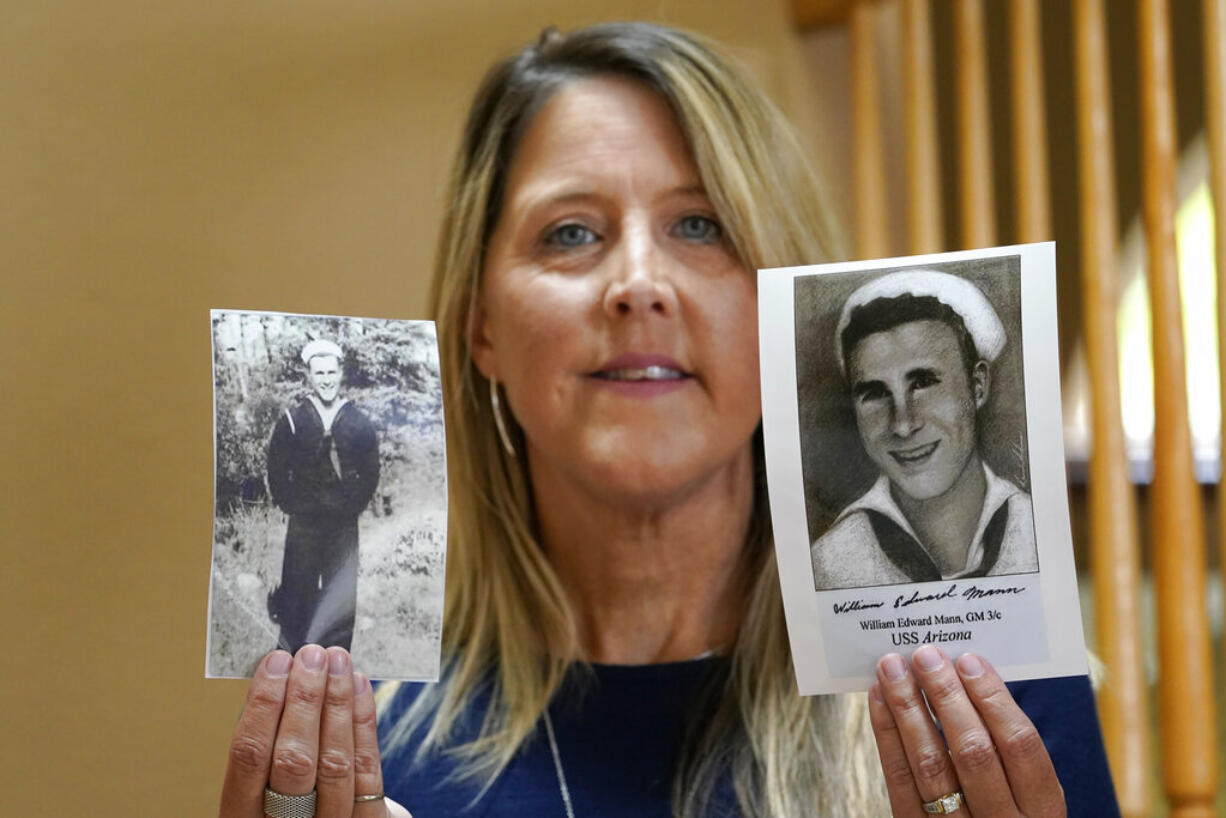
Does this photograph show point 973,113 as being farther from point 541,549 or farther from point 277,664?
point 277,664

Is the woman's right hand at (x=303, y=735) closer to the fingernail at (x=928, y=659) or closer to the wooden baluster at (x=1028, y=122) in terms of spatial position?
the fingernail at (x=928, y=659)

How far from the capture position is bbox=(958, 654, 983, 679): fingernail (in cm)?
92

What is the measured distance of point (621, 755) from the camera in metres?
Answer: 1.21

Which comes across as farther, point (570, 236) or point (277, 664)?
point (570, 236)

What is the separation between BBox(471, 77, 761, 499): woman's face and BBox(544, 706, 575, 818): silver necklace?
0.77ft

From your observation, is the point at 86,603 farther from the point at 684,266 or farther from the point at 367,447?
the point at 684,266

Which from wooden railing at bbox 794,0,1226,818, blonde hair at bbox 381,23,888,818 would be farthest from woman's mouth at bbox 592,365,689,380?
wooden railing at bbox 794,0,1226,818

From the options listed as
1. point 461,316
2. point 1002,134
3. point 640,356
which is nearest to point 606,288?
point 640,356

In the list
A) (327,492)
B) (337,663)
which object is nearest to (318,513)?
(327,492)

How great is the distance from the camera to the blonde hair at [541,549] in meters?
1.18

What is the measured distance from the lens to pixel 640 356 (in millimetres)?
1195

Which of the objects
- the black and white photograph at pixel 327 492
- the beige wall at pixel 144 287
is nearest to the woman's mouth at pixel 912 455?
the black and white photograph at pixel 327 492

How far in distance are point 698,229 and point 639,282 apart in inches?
4.8

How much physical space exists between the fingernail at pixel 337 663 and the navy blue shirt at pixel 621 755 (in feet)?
1.00
